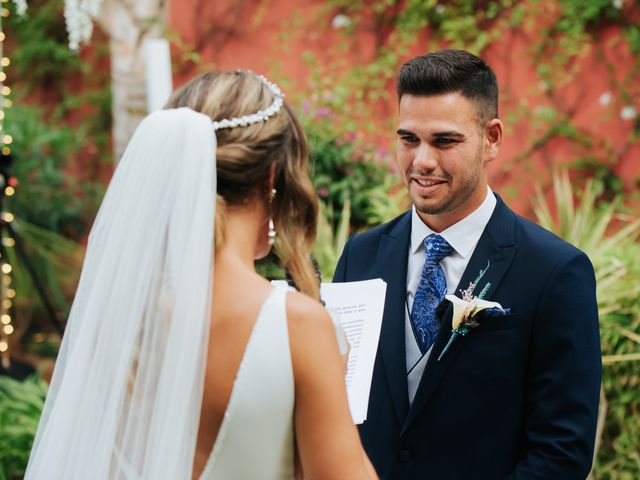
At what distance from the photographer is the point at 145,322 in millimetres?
1635

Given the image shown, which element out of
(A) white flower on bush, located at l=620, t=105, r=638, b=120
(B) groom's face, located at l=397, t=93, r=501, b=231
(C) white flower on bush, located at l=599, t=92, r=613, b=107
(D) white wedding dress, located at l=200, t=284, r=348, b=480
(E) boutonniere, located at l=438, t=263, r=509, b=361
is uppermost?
(C) white flower on bush, located at l=599, t=92, r=613, b=107

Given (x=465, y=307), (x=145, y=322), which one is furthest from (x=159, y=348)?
(x=465, y=307)

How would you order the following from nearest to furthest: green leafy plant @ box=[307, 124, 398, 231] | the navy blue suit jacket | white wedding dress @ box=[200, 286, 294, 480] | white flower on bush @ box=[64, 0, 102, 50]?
white wedding dress @ box=[200, 286, 294, 480] → the navy blue suit jacket → green leafy plant @ box=[307, 124, 398, 231] → white flower on bush @ box=[64, 0, 102, 50]

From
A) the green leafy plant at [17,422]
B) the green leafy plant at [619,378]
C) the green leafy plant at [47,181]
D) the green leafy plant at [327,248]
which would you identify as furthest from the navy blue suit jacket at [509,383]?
the green leafy plant at [47,181]

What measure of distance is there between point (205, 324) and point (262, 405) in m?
0.20

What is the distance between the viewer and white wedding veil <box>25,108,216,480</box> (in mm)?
1571

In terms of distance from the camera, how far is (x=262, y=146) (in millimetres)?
1603

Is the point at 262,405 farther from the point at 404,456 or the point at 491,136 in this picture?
the point at 491,136

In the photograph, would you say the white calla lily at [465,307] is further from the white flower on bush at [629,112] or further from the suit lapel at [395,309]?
the white flower on bush at [629,112]

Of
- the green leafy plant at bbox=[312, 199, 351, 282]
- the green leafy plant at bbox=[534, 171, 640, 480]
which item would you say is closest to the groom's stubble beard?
the green leafy plant at bbox=[534, 171, 640, 480]

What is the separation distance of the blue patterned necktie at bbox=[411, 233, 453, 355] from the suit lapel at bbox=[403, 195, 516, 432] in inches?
2.9

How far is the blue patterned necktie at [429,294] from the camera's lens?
2240mm

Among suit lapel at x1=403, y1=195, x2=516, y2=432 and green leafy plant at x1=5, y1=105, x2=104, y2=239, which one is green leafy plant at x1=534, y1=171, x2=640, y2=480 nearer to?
suit lapel at x1=403, y1=195, x2=516, y2=432

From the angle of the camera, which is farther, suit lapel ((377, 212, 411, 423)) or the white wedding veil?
suit lapel ((377, 212, 411, 423))
